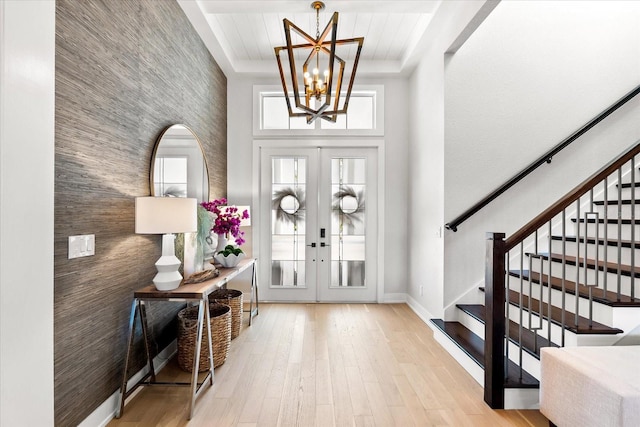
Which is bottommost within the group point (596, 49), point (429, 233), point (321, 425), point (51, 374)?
point (321, 425)

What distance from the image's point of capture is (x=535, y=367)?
2.37m

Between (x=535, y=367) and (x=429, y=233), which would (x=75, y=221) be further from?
(x=429, y=233)

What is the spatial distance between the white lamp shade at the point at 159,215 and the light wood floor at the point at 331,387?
1.16 meters

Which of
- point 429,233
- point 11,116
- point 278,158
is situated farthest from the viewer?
point 278,158

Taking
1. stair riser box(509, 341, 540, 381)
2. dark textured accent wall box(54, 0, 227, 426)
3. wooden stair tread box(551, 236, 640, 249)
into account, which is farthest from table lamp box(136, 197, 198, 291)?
wooden stair tread box(551, 236, 640, 249)

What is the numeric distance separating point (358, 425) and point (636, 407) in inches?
52.9

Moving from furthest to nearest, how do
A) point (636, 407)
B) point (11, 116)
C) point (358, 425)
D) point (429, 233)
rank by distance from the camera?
point (429, 233) < point (358, 425) < point (636, 407) < point (11, 116)

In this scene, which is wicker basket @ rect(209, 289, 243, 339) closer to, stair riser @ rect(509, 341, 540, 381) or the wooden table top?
the wooden table top

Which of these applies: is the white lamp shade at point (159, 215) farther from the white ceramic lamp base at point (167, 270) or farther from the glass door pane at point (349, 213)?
the glass door pane at point (349, 213)

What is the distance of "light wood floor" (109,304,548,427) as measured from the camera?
217 centimetres

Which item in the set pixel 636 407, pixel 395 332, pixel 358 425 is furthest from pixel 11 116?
pixel 395 332

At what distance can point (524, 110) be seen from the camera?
11.8 ft

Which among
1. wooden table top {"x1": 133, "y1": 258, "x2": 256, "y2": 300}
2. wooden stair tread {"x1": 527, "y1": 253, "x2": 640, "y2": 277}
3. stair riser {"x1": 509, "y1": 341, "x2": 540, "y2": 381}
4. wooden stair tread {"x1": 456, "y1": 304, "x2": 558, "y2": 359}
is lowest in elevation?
stair riser {"x1": 509, "y1": 341, "x2": 540, "y2": 381}

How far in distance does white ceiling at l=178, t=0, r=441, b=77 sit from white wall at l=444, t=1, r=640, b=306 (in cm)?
74
